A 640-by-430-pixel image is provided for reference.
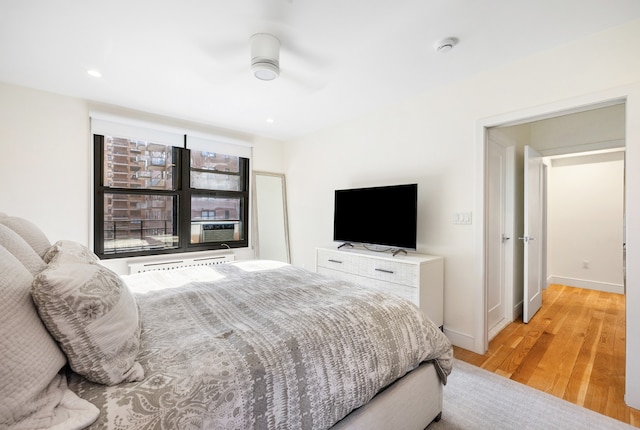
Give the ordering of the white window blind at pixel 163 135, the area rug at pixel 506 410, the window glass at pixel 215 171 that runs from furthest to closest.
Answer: the window glass at pixel 215 171, the white window blind at pixel 163 135, the area rug at pixel 506 410

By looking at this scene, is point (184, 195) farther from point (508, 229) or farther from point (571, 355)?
point (571, 355)

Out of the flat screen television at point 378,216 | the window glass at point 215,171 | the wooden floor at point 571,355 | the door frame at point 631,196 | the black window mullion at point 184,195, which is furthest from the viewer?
the window glass at point 215,171

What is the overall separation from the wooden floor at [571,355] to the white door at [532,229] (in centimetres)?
→ 22

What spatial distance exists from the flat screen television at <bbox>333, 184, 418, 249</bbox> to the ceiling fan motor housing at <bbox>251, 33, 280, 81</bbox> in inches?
63.5

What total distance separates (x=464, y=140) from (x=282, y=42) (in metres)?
1.78

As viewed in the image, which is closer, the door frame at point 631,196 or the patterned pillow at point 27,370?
the patterned pillow at point 27,370

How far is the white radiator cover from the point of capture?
321cm

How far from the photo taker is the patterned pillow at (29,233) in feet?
4.07

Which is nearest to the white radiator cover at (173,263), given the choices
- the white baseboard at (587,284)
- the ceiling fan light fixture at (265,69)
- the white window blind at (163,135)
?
the white window blind at (163,135)

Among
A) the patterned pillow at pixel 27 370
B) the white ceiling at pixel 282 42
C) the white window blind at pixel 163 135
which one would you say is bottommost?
the patterned pillow at pixel 27 370

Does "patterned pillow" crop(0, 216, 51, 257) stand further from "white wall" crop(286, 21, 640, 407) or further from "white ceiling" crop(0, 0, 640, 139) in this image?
"white wall" crop(286, 21, 640, 407)

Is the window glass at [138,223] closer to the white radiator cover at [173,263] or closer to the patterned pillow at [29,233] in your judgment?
the white radiator cover at [173,263]

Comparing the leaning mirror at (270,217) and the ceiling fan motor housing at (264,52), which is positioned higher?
the ceiling fan motor housing at (264,52)

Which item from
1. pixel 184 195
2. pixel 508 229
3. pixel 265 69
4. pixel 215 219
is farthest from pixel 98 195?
pixel 508 229
